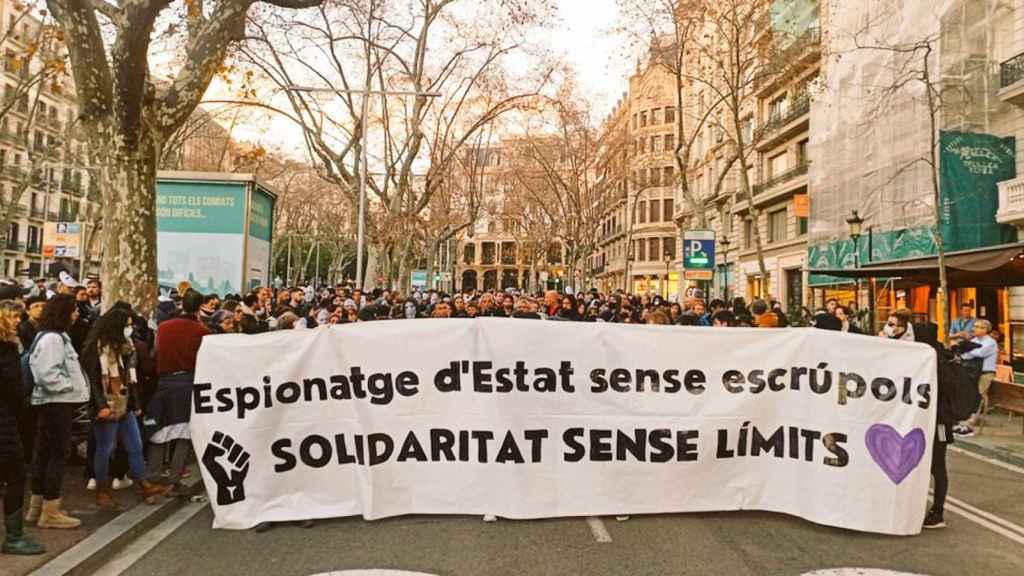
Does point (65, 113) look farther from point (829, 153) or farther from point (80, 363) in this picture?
point (80, 363)

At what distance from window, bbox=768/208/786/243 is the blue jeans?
34.5 m

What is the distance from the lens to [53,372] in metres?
4.98

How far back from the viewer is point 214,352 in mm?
5688

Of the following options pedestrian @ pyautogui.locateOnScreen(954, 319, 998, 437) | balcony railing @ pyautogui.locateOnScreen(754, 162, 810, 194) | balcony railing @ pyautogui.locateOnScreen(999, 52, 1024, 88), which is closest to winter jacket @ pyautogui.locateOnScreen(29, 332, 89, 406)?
pedestrian @ pyautogui.locateOnScreen(954, 319, 998, 437)

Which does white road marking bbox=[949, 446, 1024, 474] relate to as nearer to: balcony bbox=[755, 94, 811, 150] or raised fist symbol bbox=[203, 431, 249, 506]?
raised fist symbol bbox=[203, 431, 249, 506]

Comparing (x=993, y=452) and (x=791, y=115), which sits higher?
(x=791, y=115)

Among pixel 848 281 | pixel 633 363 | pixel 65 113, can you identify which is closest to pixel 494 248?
pixel 65 113

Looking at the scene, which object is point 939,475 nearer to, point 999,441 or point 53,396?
point 999,441

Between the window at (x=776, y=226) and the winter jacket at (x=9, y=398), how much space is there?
117ft

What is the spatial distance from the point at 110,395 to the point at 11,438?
105 cm

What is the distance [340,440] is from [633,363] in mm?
2391

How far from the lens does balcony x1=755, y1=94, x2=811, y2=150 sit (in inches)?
1268

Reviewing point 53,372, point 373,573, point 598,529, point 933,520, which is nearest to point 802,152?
point 933,520

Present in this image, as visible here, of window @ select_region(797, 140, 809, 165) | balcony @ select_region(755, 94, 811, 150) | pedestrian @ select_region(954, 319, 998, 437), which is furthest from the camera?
window @ select_region(797, 140, 809, 165)
